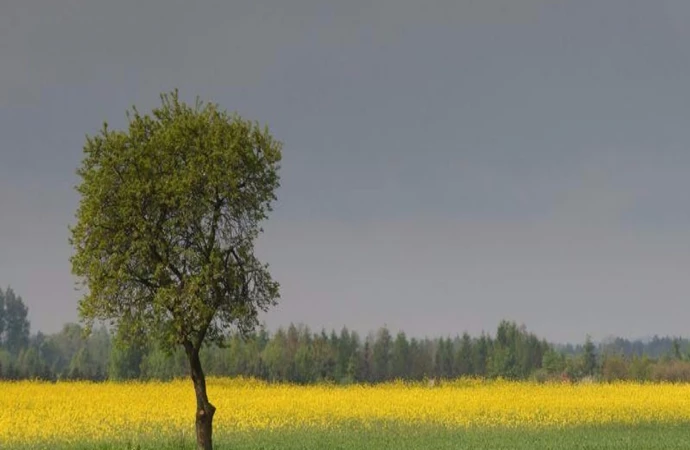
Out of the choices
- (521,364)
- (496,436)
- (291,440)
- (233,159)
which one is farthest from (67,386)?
(521,364)

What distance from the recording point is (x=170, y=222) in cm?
3080

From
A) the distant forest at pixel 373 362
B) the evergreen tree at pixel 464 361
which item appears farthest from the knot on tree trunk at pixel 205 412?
the evergreen tree at pixel 464 361

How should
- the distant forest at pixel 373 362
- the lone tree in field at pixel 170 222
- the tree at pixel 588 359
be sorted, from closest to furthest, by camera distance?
the lone tree in field at pixel 170 222
the distant forest at pixel 373 362
the tree at pixel 588 359

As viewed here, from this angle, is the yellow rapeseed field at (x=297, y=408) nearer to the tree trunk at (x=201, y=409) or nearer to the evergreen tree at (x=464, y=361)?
the tree trunk at (x=201, y=409)

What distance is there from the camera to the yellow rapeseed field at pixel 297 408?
149 ft

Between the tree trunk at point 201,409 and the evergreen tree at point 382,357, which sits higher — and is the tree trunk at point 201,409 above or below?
below

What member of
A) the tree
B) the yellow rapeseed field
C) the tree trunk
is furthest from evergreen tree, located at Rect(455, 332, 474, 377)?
the tree trunk

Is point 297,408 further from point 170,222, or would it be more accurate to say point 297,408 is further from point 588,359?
point 588,359

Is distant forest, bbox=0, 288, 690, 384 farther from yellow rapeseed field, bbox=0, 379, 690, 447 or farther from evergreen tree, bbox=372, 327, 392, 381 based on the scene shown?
yellow rapeseed field, bbox=0, 379, 690, 447

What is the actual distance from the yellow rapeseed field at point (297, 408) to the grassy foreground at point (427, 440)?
2.79m

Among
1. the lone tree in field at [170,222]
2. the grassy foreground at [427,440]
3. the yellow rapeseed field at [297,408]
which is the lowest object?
the grassy foreground at [427,440]

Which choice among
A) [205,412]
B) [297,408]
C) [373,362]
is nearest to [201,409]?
[205,412]

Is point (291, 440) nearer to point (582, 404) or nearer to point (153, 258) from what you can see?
point (153, 258)

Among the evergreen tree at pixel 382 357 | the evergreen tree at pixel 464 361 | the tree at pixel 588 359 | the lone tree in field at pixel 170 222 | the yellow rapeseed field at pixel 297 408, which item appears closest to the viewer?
the lone tree in field at pixel 170 222
